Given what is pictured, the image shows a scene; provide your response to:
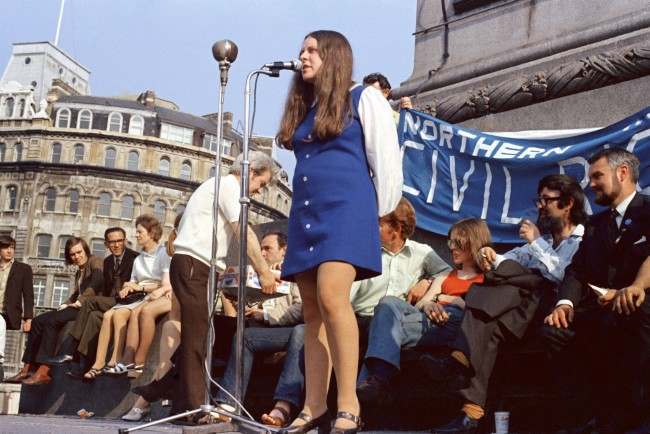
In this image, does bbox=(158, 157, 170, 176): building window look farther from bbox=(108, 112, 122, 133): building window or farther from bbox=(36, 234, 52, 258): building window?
bbox=(36, 234, 52, 258): building window

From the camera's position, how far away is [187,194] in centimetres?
6519

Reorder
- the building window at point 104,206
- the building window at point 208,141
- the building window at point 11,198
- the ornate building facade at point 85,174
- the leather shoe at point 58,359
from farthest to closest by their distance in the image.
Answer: the building window at point 208,141 → the building window at point 104,206 → the building window at point 11,198 → the ornate building facade at point 85,174 → the leather shoe at point 58,359

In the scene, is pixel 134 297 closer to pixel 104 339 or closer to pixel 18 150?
pixel 104 339

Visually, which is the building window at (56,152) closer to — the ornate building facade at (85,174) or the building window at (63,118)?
the ornate building facade at (85,174)

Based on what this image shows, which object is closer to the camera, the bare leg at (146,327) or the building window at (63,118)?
the bare leg at (146,327)

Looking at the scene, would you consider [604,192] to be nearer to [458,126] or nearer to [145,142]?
[458,126]

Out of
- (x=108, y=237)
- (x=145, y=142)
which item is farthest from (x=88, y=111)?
(x=108, y=237)

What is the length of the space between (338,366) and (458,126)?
379cm

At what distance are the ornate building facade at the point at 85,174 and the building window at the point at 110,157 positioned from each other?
0.24 feet

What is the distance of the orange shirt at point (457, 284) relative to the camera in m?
5.40

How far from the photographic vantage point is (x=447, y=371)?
4.81 m

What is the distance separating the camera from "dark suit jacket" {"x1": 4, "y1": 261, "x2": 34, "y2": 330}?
9.07 m

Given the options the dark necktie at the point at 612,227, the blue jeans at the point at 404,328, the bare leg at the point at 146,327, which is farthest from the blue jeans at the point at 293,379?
the bare leg at the point at 146,327

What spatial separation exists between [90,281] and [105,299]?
0.62 meters
